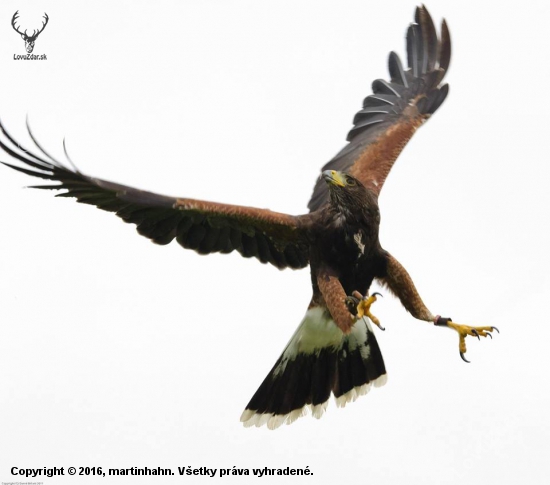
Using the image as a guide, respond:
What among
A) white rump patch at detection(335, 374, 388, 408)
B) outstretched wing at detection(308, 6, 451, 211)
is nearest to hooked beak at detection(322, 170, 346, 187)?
outstretched wing at detection(308, 6, 451, 211)

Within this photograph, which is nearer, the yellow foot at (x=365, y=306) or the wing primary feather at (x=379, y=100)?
the yellow foot at (x=365, y=306)

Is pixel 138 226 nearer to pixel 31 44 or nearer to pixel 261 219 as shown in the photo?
pixel 261 219

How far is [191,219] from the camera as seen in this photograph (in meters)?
11.9

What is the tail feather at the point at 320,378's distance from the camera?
12.9 metres

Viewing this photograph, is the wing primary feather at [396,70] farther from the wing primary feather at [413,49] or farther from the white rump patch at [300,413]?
the white rump patch at [300,413]

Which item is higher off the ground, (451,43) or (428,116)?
(451,43)

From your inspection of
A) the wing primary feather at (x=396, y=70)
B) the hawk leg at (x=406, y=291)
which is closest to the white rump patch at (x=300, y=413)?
the hawk leg at (x=406, y=291)

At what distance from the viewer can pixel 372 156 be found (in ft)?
43.1

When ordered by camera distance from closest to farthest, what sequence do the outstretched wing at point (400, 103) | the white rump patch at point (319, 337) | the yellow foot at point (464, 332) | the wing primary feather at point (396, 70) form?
the yellow foot at point (464, 332), the white rump patch at point (319, 337), the outstretched wing at point (400, 103), the wing primary feather at point (396, 70)

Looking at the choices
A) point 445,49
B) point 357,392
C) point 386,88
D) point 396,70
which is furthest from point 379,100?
point 357,392

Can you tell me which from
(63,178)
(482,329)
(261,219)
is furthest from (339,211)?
(63,178)

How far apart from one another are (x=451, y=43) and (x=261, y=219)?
12.9 ft

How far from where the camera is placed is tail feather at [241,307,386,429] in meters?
12.9

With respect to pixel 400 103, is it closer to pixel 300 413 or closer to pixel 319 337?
pixel 319 337
